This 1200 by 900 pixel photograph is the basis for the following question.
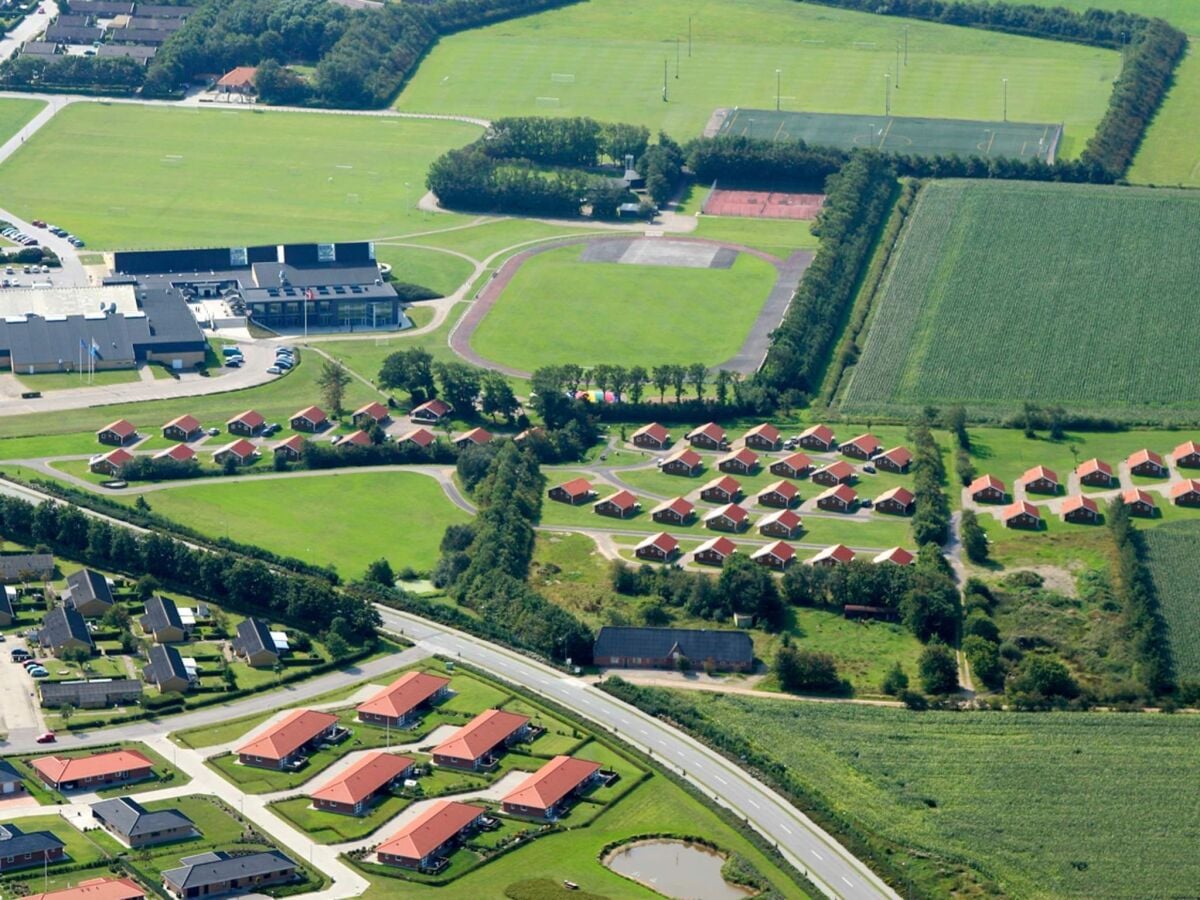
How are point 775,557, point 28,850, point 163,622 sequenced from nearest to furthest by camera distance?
point 28,850 < point 163,622 < point 775,557

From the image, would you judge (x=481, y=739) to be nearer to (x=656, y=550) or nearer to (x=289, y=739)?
(x=289, y=739)

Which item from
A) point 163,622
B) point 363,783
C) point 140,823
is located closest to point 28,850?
point 140,823

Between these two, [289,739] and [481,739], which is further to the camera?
[481,739]

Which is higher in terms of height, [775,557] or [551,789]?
[551,789]

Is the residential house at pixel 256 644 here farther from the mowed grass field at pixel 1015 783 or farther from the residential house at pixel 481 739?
the mowed grass field at pixel 1015 783

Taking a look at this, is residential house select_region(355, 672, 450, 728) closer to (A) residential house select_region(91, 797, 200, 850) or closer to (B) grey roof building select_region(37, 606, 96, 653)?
(A) residential house select_region(91, 797, 200, 850)

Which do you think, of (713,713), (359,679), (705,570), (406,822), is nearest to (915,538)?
(705,570)

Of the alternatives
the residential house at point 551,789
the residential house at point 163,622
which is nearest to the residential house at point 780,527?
the residential house at point 551,789
